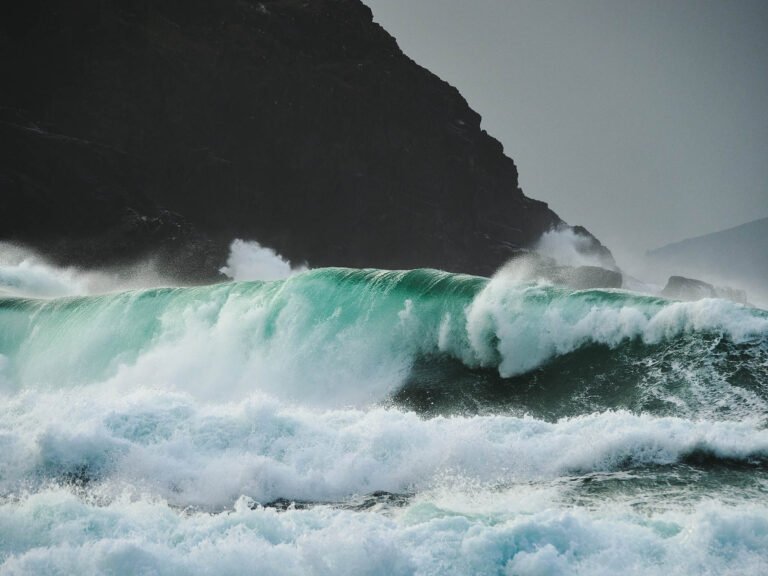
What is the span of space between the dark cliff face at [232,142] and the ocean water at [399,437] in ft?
116

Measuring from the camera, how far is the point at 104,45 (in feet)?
177

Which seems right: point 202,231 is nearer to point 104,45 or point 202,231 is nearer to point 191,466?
point 104,45

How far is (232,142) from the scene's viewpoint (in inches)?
2277

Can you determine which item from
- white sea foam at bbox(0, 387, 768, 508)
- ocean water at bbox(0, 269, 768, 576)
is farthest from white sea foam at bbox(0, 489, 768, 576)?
white sea foam at bbox(0, 387, 768, 508)

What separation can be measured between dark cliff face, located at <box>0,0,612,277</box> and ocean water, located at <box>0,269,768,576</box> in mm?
35263

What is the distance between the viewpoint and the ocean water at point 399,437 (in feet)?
15.3

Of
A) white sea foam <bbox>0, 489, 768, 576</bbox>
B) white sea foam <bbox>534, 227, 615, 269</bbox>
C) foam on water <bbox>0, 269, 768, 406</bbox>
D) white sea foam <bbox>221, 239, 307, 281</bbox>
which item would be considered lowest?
white sea foam <bbox>0, 489, 768, 576</bbox>

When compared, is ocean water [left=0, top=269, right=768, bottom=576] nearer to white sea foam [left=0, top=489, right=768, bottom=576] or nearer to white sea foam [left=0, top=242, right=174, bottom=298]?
white sea foam [left=0, top=489, right=768, bottom=576]

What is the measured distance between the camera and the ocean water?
15.3 feet

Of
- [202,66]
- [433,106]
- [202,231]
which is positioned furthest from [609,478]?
[433,106]

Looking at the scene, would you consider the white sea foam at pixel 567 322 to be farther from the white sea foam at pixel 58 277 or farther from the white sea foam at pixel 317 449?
the white sea foam at pixel 58 277

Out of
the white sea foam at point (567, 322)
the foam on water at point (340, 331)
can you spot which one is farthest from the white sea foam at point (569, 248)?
the white sea foam at point (567, 322)

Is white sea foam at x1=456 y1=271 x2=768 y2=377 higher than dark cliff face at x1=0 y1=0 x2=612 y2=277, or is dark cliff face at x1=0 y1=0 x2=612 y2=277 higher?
dark cliff face at x1=0 y1=0 x2=612 y2=277

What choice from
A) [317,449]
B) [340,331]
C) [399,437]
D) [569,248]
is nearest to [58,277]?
[340,331]
